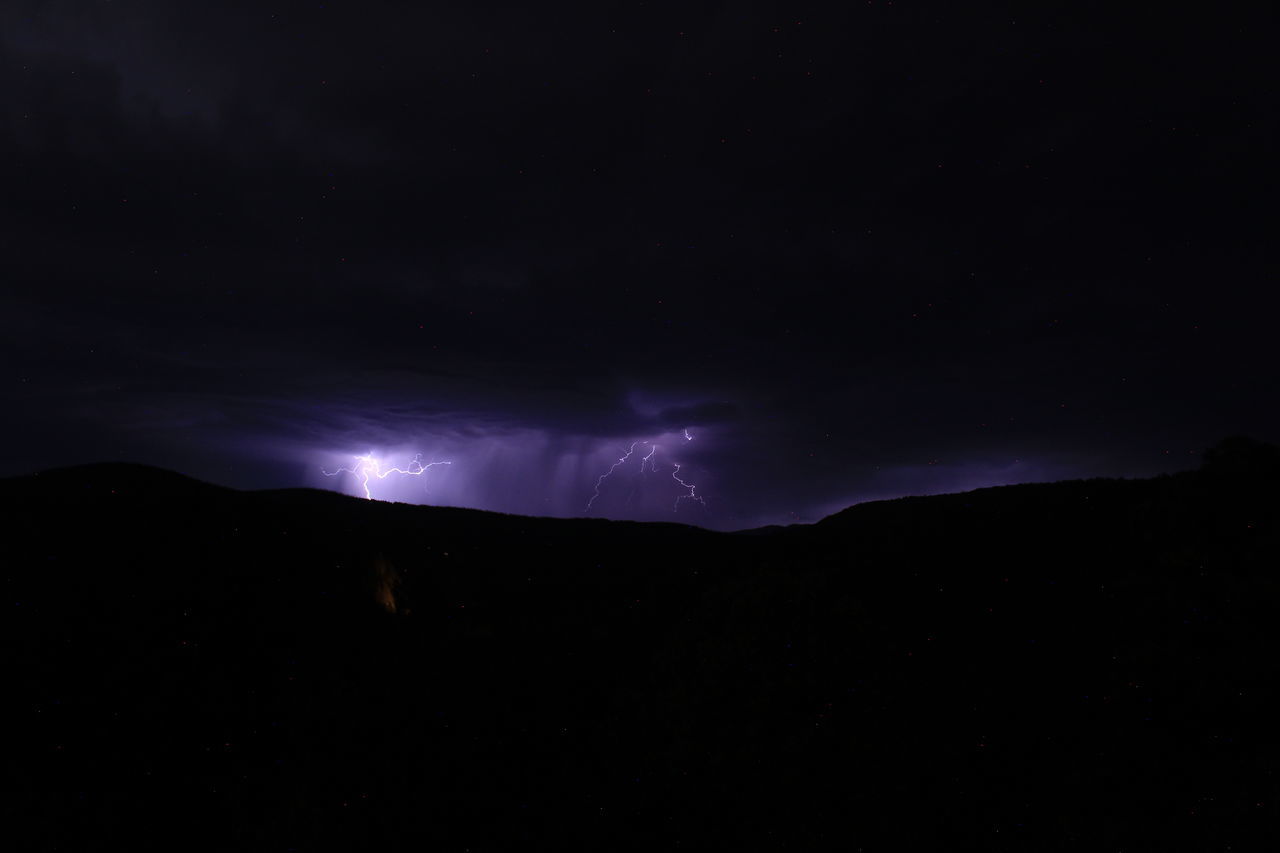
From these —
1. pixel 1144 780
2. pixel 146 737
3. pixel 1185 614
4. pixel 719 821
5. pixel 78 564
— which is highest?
pixel 78 564

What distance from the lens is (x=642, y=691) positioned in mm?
13789

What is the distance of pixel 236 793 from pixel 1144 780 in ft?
43.9

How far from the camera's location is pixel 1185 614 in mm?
12188

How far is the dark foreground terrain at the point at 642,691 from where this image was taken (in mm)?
8727

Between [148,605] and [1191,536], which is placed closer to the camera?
[148,605]

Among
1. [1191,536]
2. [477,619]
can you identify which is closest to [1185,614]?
[1191,536]

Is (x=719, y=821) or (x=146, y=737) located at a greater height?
(x=146, y=737)

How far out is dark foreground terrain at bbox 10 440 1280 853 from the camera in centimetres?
873

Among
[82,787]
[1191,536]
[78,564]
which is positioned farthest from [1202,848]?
[78,564]

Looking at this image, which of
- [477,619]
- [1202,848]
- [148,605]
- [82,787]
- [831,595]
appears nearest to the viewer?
[1202,848]

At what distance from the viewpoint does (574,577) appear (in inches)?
865

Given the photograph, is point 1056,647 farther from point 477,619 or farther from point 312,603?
point 312,603

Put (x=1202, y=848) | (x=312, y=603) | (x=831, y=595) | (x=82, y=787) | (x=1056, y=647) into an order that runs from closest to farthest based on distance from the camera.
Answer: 1. (x=1202, y=848)
2. (x=82, y=787)
3. (x=1056, y=647)
4. (x=312, y=603)
5. (x=831, y=595)

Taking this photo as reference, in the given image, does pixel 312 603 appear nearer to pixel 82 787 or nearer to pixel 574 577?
pixel 82 787
